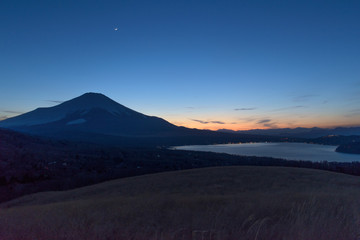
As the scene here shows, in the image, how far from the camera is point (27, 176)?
34500 mm

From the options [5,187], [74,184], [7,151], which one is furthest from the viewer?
[7,151]

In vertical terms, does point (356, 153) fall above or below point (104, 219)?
below

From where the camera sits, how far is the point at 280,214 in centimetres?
479

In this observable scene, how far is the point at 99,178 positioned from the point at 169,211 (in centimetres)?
3628

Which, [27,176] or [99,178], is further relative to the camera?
[99,178]

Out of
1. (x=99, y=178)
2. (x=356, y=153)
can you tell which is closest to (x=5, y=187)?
(x=99, y=178)

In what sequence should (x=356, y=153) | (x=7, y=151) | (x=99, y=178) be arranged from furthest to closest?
(x=356, y=153) → (x=7, y=151) → (x=99, y=178)

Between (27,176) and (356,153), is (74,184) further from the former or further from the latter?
(356,153)

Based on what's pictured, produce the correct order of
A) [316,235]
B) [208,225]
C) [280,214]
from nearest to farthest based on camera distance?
[316,235] → [208,225] → [280,214]

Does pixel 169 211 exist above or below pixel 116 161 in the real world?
above

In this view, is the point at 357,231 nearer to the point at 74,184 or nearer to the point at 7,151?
the point at 74,184

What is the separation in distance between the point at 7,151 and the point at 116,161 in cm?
2715

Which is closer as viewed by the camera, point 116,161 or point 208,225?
point 208,225

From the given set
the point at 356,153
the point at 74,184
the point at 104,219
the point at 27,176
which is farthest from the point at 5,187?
the point at 356,153
